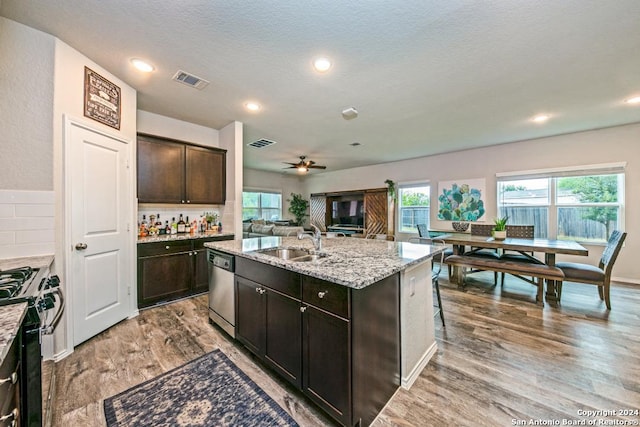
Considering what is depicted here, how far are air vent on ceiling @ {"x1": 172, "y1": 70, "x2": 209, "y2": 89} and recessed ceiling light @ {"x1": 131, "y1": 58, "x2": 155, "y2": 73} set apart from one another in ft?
0.69

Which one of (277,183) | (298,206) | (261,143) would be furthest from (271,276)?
(298,206)

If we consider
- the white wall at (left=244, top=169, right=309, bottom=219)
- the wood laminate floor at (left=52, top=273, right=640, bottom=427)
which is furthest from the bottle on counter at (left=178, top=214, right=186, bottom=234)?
the white wall at (left=244, top=169, right=309, bottom=219)

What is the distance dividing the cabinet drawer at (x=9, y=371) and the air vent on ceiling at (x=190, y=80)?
8.16 feet

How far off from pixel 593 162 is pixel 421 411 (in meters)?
5.31

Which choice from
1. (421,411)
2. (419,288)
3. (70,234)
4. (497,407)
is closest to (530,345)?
(497,407)

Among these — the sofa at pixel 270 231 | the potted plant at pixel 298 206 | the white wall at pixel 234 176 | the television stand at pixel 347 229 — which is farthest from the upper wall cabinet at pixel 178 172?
the potted plant at pixel 298 206

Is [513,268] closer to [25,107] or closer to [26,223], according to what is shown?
[26,223]

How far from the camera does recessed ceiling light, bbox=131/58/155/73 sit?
2258mm

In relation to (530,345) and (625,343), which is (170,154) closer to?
(530,345)

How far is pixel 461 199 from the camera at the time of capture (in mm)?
5566

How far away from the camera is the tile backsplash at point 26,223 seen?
6.03 feet

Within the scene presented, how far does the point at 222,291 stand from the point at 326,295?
1463mm

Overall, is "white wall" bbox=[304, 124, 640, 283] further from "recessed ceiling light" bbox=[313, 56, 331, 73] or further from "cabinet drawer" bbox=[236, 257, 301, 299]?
"cabinet drawer" bbox=[236, 257, 301, 299]

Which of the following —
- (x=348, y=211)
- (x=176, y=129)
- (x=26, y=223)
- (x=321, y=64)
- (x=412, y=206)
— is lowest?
(x=26, y=223)
